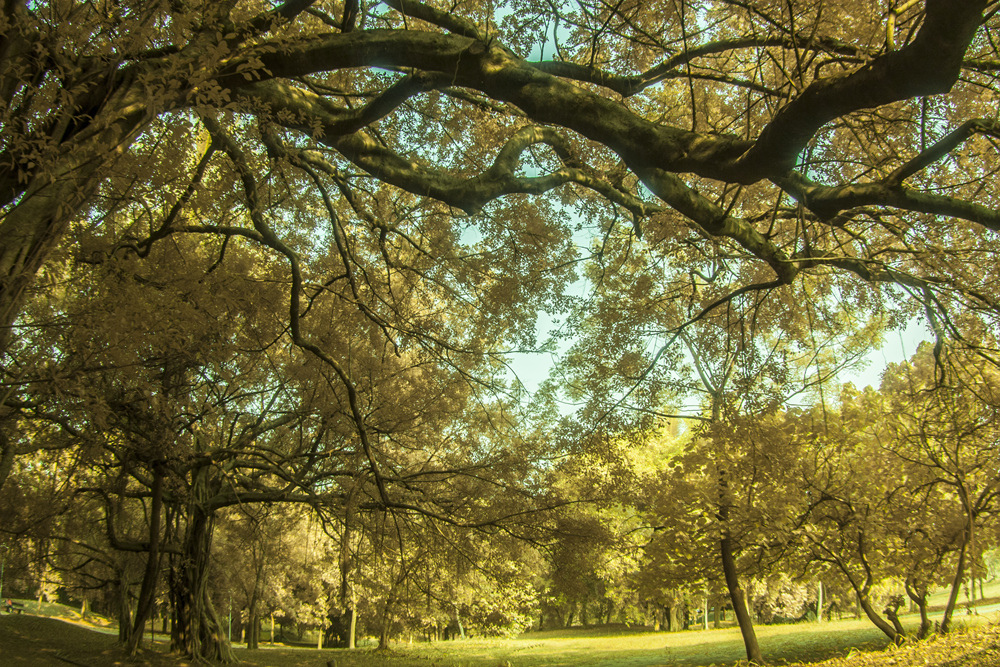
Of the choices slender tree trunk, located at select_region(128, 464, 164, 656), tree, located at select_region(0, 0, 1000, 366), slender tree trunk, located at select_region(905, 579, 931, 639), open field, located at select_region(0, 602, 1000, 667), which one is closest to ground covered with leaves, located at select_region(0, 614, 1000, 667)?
open field, located at select_region(0, 602, 1000, 667)

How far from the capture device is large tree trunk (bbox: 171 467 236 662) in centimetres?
1016

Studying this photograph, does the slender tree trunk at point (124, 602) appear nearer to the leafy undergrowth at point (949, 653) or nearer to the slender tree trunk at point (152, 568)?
the slender tree trunk at point (152, 568)

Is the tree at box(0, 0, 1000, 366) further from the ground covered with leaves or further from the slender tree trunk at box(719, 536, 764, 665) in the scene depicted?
the slender tree trunk at box(719, 536, 764, 665)

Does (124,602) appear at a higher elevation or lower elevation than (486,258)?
lower

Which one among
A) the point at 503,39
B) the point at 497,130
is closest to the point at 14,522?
the point at 497,130

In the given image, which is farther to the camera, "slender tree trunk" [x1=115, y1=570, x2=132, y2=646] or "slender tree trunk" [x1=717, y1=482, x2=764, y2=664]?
"slender tree trunk" [x1=115, y1=570, x2=132, y2=646]

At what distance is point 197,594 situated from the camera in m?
10.4

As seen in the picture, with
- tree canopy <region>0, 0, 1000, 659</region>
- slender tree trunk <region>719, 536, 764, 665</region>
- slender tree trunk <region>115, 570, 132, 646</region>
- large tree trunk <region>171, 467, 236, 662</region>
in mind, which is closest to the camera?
tree canopy <region>0, 0, 1000, 659</region>

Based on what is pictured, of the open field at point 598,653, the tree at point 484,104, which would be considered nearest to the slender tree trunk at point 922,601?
the open field at point 598,653

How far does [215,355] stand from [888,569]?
1019 centimetres

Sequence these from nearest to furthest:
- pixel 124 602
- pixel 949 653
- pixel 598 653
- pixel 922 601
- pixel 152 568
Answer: pixel 949 653 → pixel 922 601 → pixel 152 568 → pixel 124 602 → pixel 598 653

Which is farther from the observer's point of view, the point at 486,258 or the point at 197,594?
the point at 197,594

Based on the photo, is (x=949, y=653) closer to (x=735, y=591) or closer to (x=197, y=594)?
(x=735, y=591)

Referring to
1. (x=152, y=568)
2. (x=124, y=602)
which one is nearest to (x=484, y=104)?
(x=152, y=568)
